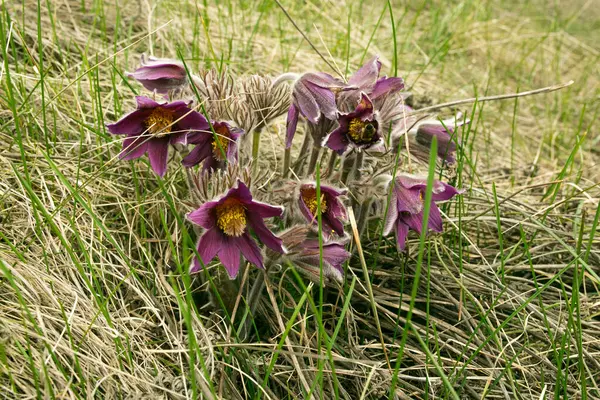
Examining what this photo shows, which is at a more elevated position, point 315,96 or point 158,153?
point 315,96

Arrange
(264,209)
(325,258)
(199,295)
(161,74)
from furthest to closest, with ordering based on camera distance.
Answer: (199,295)
(161,74)
(325,258)
(264,209)

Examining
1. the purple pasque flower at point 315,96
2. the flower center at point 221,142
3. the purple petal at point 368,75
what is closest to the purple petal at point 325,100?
the purple pasque flower at point 315,96

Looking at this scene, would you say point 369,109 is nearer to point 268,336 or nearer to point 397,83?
point 397,83

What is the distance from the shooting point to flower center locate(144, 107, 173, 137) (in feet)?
4.87

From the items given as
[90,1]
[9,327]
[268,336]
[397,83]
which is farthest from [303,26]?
[9,327]

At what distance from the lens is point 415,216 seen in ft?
5.00

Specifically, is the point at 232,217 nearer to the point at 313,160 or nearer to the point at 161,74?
the point at 313,160

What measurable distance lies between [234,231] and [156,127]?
343 millimetres

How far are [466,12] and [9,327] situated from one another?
3.41 metres

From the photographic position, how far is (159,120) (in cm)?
149

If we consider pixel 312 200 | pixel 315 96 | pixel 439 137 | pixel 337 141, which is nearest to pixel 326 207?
pixel 312 200

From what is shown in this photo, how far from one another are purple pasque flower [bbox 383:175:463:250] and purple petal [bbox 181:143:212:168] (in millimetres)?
472

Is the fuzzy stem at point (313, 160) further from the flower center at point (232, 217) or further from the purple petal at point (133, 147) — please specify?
the purple petal at point (133, 147)

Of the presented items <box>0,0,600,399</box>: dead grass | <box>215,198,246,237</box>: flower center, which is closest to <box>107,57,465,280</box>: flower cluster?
<box>215,198,246,237</box>: flower center
